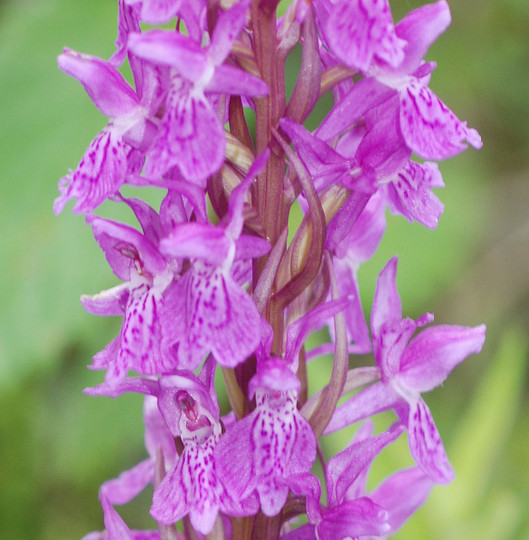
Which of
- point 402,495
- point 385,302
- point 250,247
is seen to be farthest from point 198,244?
point 402,495

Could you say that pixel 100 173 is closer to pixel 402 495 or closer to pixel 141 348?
pixel 141 348

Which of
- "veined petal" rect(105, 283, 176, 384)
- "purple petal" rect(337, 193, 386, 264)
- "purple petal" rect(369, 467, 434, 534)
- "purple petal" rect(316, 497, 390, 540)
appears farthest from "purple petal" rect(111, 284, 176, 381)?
"purple petal" rect(369, 467, 434, 534)

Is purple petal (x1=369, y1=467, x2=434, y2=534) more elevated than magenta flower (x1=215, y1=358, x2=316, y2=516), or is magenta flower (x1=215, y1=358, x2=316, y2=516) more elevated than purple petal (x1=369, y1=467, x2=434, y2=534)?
magenta flower (x1=215, y1=358, x2=316, y2=516)

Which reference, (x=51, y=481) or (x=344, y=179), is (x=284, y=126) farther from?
(x=51, y=481)

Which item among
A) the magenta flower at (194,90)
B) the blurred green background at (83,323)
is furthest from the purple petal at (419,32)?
the blurred green background at (83,323)

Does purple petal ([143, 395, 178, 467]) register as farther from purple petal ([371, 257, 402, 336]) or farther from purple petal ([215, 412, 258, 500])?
purple petal ([371, 257, 402, 336])

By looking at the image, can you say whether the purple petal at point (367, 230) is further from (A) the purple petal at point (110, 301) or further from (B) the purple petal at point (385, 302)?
(A) the purple petal at point (110, 301)
